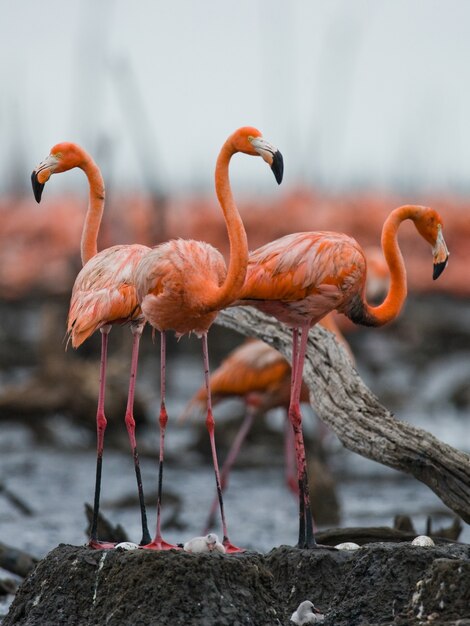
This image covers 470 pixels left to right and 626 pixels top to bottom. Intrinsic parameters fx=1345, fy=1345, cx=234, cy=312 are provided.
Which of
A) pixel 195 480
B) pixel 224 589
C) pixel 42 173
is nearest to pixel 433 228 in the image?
pixel 42 173

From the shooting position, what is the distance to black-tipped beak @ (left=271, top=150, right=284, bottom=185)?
5805 millimetres

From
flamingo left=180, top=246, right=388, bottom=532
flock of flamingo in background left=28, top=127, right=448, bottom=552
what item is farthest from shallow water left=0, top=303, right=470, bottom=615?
flock of flamingo in background left=28, top=127, right=448, bottom=552

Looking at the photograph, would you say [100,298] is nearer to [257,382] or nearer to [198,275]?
[198,275]

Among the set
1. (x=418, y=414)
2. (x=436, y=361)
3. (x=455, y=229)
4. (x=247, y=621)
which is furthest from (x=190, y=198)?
(x=247, y=621)

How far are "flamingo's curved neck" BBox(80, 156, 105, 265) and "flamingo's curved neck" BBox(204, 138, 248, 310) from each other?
936 millimetres

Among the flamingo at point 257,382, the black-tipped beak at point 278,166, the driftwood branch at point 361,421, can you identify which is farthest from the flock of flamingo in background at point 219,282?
the flamingo at point 257,382

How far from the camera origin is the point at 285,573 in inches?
249

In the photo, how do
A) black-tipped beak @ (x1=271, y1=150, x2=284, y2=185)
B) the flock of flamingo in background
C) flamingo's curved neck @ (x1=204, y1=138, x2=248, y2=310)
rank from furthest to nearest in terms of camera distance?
1. the flock of flamingo in background
2. flamingo's curved neck @ (x1=204, y1=138, x2=248, y2=310)
3. black-tipped beak @ (x1=271, y1=150, x2=284, y2=185)

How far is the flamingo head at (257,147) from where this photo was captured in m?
5.84

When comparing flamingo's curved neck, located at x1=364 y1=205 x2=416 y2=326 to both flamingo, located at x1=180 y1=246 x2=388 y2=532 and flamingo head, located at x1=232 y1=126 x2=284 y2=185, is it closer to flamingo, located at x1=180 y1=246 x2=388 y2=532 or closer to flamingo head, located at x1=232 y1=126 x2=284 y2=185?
flamingo head, located at x1=232 y1=126 x2=284 y2=185

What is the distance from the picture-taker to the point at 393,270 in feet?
23.8

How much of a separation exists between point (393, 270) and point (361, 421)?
849 mm

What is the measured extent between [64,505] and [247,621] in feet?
22.3

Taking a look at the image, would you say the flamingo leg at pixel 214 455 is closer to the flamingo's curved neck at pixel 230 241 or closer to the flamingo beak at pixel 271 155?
the flamingo's curved neck at pixel 230 241
